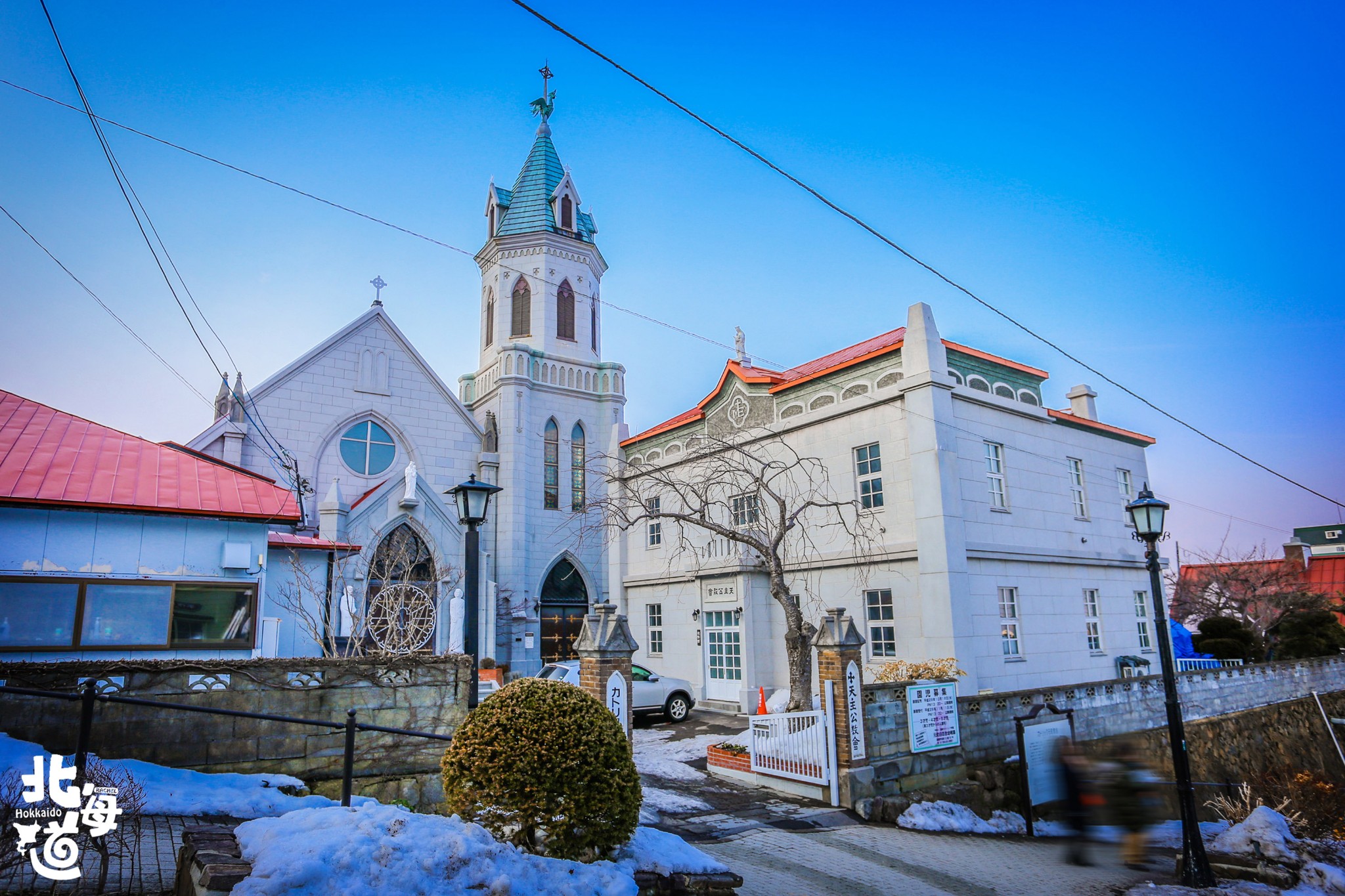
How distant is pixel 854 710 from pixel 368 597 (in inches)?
672

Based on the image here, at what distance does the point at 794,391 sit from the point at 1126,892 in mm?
13233

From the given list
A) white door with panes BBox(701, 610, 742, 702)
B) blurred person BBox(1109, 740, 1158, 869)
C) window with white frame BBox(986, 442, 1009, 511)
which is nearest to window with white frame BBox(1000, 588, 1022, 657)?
window with white frame BBox(986, 442, 1009, 511)

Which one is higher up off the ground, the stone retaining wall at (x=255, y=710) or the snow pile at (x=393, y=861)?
the stone retaining wall at (x=255, y=710)

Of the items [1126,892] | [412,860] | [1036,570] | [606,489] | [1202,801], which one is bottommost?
[1202,801]

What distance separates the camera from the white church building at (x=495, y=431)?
912 inches

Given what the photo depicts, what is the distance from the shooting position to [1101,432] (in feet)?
70.4

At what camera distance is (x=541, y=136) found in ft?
108

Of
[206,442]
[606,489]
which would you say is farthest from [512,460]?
[206,442]

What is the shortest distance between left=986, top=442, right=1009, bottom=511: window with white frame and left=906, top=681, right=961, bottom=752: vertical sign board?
6311mm

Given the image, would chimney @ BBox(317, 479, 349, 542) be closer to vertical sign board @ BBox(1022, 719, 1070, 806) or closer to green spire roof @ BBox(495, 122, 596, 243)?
green spire roof @ BBox(495, 122, 596, 243)

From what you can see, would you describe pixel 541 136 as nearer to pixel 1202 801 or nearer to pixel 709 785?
pixel 709 785

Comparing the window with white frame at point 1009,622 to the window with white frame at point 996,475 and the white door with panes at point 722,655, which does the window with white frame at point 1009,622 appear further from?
the white door with panes at point 722,655

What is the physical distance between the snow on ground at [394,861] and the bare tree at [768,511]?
316 inches

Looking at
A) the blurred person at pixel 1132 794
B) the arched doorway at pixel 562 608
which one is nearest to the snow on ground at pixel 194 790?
the blurred person at pixel 1132 794
